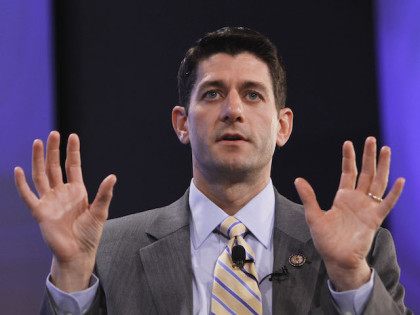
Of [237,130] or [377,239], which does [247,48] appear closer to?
[237,130]

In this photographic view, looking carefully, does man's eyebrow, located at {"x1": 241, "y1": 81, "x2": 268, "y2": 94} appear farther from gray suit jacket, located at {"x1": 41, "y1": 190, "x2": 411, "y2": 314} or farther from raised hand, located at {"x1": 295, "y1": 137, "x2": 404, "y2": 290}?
raised hand, located at {"x1": 295, "y1": 137, "x2": 404, "y2": 290}

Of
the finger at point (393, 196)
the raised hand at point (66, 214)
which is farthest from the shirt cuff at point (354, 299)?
the raised hand at point (66, 214)

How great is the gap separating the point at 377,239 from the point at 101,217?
91 centimetres

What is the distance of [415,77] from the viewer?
2.99 metres

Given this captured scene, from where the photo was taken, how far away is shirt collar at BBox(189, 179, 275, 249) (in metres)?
2.41

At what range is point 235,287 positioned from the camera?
87.4 inches

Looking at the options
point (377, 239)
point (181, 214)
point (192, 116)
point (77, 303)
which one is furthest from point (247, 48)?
point (77, 303)

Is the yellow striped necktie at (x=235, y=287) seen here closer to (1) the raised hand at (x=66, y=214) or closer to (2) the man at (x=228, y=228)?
(2) the man at (x=228, y=228)

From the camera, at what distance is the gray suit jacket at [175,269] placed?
220 cm

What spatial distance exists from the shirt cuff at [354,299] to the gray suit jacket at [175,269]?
37 mm

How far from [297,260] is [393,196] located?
1.45ft

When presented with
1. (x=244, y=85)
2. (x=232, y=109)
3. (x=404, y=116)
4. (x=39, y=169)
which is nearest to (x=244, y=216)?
(x=232, y=109)

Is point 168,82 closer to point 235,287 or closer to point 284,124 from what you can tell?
point 284,124

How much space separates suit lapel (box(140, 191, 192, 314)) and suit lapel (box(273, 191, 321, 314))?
0.98ft
